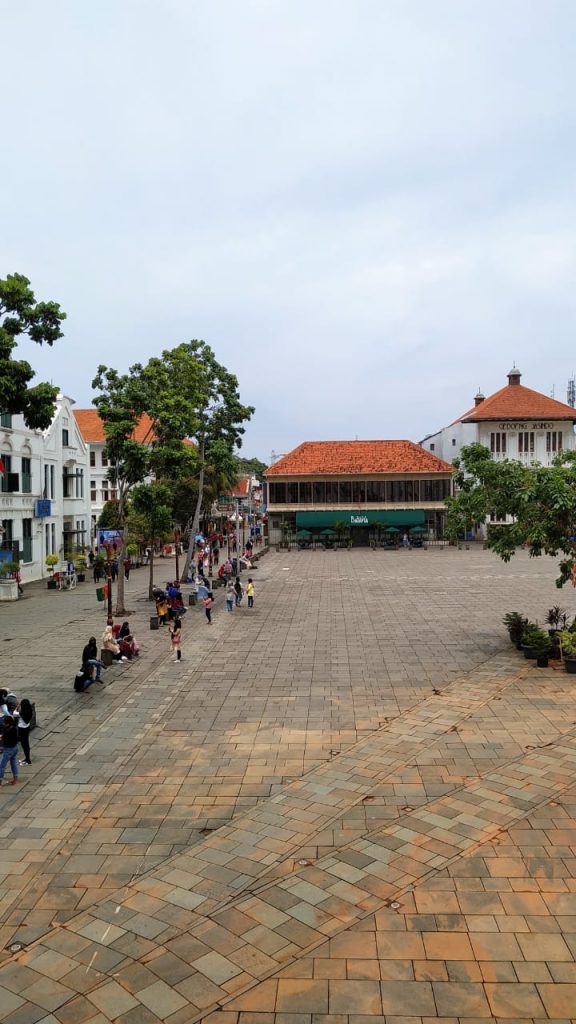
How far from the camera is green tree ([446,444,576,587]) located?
59.5ft

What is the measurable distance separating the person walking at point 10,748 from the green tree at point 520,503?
12192 millimetres

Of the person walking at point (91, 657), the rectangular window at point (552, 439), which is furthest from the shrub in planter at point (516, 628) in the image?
the rectangular window at point (552, 439)

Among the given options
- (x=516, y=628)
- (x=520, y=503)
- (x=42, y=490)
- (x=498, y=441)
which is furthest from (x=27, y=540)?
(x=498, y=441)

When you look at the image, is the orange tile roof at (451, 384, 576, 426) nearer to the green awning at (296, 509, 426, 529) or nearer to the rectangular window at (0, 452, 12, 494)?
the green awning at (296, 509, 426, 529)

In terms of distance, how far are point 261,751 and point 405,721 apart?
119 inches

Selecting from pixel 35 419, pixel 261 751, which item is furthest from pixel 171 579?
pixel 261 751

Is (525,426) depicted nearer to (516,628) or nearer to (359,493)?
(359,493)

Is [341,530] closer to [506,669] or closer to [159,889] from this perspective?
[506,669]

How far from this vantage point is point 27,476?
3972 centimetres

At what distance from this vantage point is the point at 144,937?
22.8 feet

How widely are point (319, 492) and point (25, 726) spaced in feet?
181

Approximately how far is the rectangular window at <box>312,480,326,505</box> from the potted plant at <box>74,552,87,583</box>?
28811 millimetres

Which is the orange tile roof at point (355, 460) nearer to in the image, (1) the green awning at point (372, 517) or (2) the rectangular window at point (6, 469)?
(1) the green awning at point (372, 517)

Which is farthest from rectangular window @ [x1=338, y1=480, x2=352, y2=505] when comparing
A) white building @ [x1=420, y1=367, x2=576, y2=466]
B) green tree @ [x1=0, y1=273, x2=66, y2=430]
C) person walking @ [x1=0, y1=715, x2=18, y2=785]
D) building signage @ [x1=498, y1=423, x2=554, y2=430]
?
person walking @ [x1=0, y1=715, x2=18, y2=785]
